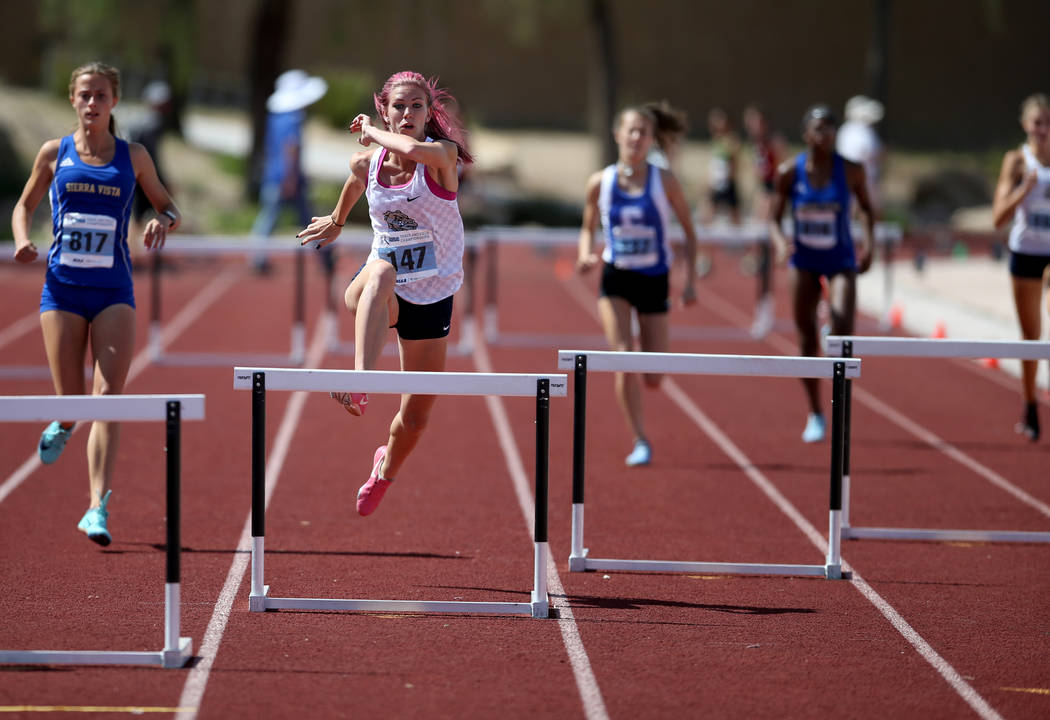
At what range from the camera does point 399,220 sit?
17.5 ft

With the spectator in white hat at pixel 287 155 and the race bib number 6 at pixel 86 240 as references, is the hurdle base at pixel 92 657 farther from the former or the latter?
the spectator in white hat at pixel 287 155

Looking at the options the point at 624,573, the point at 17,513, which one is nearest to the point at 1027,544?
the point at 624,573

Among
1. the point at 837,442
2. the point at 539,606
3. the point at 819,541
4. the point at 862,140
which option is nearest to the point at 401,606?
the point at 539,606

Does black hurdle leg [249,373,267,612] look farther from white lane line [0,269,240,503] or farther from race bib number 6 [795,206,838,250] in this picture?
race bib number 6 [795,206,838,250]

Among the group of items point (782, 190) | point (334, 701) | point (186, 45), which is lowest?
point (334, 701)

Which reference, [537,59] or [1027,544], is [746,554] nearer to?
[1027,544]

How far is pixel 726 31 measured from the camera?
3419 centimetres

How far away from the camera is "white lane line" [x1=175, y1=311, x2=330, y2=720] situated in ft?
14.2

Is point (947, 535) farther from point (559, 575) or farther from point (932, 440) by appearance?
point (932, 440)

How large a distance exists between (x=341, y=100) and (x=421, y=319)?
85.0 feet

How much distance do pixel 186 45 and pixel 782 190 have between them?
48.8ft

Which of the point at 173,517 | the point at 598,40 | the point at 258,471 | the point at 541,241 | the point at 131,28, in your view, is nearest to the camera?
the point at 173,517

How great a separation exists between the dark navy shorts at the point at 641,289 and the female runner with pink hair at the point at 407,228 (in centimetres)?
252

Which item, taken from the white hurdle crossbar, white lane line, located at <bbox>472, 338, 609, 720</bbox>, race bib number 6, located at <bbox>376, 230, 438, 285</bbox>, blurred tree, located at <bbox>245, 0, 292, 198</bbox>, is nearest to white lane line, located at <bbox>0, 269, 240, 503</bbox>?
the white hurdle crossbar
